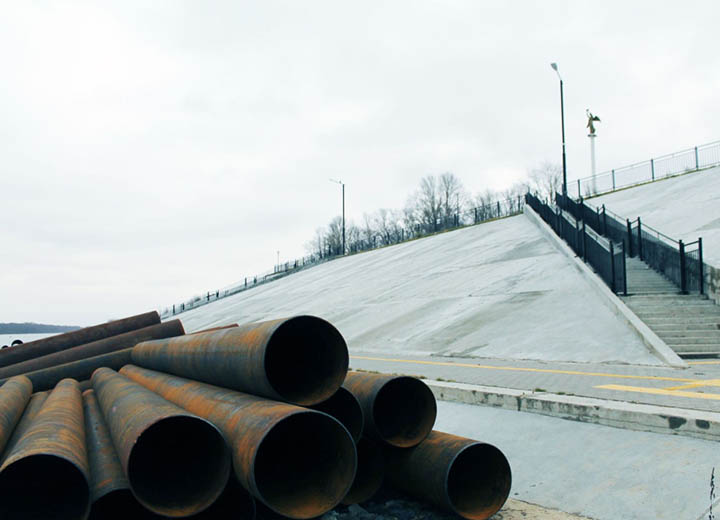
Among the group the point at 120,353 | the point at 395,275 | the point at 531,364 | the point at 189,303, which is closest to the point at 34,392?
the point at 120,353

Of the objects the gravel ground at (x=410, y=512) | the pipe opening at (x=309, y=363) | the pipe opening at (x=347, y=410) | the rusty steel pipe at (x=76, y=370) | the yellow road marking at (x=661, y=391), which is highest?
the pipe opening at (x=309, y=363)

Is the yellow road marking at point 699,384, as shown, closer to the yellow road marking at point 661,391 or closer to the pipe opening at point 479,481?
the yellow road marking at point 661,391

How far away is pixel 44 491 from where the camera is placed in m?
3.63

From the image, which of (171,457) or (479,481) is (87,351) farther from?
(479,481)

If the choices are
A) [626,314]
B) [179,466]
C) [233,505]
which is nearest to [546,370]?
[626,314]

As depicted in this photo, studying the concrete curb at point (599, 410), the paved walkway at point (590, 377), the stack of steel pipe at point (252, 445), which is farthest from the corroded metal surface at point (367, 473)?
the paved walkway at point (590, 377)

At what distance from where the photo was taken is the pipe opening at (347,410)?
14.3ft

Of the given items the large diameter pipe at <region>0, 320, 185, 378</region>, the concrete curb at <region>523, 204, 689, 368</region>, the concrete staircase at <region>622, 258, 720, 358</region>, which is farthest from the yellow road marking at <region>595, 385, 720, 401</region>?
the large diameter pipe at <region>0, 320, 185, 378</region>

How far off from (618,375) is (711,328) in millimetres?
Result: 4817

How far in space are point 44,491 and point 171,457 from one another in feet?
2.56

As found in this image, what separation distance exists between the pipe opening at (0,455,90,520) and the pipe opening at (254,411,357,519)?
1115 millimetres

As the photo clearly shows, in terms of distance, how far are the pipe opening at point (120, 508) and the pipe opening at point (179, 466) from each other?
8.8 inches

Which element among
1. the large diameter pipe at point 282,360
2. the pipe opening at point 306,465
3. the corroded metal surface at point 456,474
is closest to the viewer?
the pipe opening at point 306,465

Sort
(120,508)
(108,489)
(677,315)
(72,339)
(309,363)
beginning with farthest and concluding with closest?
(677,315)
(72,339)
(309,363)
(120,508)
(108,489)
